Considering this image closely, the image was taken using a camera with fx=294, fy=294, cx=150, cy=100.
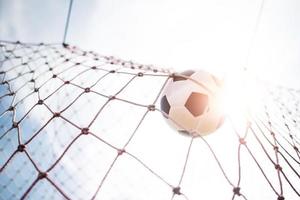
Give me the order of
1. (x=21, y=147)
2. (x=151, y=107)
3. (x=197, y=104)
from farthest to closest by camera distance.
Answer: (x=197, y=104), (x=151, y=107), (x=21, y=147)

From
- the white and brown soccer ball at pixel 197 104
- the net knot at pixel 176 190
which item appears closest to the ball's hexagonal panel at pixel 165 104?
the white and brown soccer ball at pixel 197 104

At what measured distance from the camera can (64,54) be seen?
444cm

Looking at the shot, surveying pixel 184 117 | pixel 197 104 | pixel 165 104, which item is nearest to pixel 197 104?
pixel 197 104

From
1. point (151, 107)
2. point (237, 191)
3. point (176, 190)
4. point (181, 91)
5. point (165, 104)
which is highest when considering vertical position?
Result: point (181, 91)

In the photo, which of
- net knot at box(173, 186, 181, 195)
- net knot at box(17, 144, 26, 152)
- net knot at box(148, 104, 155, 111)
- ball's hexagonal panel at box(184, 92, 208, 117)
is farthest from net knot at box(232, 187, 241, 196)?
net knot at box(17, 144, 26, 152)

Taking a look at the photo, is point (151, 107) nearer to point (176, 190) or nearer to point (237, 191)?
point (176, 190)

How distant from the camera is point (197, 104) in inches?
123

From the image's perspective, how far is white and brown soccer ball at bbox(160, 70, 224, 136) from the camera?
10.2 ft

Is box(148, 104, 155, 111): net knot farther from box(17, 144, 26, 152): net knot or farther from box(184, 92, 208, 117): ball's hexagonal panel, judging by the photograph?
box(17, 144, 26, 152): net knot

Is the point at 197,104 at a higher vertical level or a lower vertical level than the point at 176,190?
higher

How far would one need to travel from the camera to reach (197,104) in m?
3.12

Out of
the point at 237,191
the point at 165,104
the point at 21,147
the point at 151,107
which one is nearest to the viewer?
the point at 237,191

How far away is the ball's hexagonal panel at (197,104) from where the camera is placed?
3.13 metres

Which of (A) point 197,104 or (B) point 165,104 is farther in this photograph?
(B) point 165,104
